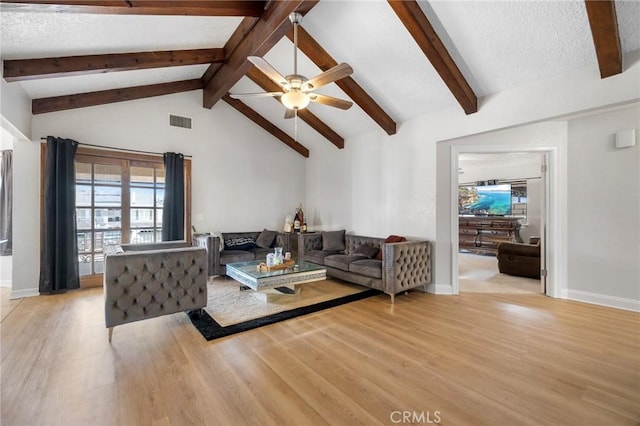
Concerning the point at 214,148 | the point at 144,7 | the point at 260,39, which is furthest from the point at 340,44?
the point at 214,148

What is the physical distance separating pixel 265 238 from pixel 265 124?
266cm

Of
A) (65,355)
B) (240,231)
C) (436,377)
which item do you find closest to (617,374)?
(436,377)

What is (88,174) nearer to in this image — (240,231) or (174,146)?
(174,146)

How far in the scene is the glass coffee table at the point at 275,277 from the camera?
137 inches

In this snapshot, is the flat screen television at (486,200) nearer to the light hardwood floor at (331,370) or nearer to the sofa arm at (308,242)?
the sofa arm at (308,242)

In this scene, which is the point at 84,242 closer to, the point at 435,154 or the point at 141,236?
the point at 141,236

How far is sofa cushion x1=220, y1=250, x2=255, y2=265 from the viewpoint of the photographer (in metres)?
4.96

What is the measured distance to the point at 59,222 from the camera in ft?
13.6

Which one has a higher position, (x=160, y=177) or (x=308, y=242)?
(x=160, y=177)

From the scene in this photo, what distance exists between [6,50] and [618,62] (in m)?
6.24

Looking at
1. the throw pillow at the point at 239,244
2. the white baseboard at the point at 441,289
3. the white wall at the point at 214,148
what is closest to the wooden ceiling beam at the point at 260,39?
the white wall at the point at 214,148

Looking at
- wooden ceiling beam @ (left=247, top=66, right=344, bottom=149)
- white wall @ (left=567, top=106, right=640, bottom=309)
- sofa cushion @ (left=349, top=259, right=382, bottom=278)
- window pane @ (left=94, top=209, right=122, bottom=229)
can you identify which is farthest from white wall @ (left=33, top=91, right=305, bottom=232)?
white wall @ (left=567, top=106, right=640, bottom=309)

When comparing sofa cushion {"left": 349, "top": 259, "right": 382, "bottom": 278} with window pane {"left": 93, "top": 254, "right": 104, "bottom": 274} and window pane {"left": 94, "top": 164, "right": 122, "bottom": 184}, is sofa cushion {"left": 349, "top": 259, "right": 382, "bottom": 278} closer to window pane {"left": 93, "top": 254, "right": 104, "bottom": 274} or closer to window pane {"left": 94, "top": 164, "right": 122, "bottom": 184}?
window pane {"left": 93, "top": 254, "right": 104, "bottom": 274}

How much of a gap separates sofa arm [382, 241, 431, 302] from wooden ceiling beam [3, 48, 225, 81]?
3.98 meters
